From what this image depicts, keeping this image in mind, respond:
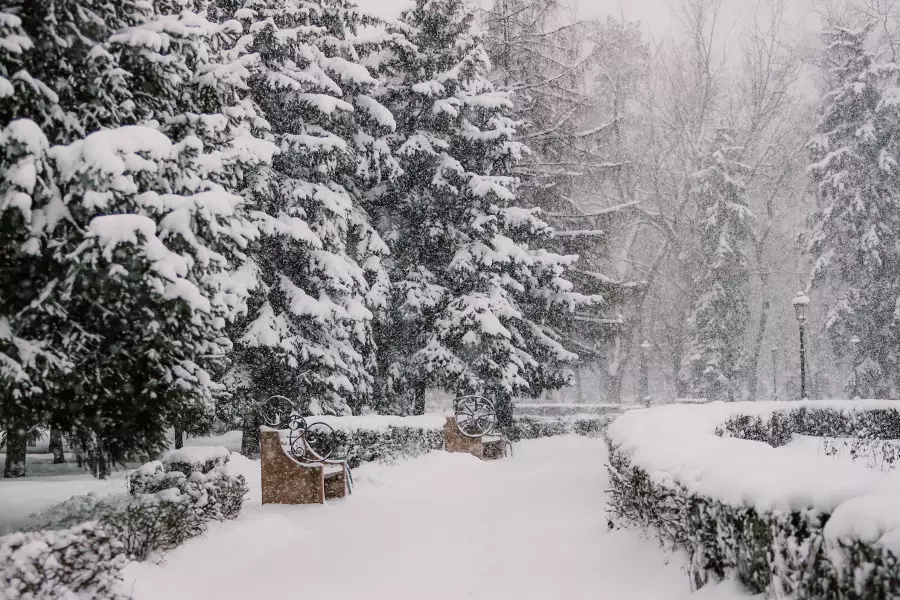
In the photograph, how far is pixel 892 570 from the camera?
10.3 feet

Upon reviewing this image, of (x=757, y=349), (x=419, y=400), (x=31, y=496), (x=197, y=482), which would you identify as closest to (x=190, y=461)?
(x=197, y=482)

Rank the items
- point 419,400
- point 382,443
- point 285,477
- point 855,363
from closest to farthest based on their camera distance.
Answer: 1. point 285,477
2. point 382,443
3. point 419,400
4. point 855,363

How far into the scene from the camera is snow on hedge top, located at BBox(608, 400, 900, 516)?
3.88m

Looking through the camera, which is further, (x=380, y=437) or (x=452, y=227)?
(x=452, y=227)

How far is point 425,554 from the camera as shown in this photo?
7316 millimetres

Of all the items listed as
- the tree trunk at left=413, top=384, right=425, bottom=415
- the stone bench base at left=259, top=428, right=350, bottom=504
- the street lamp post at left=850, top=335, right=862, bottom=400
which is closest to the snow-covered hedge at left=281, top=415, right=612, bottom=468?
the stone bench base at left=259, top=428, right=350, bottom=504

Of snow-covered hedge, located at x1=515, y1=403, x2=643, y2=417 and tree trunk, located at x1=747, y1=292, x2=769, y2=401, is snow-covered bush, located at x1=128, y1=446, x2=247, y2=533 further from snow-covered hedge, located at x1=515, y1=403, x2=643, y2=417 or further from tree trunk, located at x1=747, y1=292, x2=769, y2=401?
tree trunk, located at x1=747, y1=292, x2=769, y2=401

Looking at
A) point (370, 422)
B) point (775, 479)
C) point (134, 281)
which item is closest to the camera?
point (775, 479)

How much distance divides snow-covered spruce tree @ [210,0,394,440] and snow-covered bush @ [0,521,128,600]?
28.9 feet

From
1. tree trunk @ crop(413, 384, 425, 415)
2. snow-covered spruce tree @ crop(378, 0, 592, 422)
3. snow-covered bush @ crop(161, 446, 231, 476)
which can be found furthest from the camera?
tree trunk @ crop(413, 384, 425, 415)

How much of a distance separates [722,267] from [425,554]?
1164 inches

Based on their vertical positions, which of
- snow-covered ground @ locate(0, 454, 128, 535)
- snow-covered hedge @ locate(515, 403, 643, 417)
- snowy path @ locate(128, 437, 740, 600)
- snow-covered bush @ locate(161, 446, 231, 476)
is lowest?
snow-covered hedge @ locate(515, 403, 643, 417)

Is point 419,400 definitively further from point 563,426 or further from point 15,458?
point 15,458

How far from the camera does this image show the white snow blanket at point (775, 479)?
3.43 m
